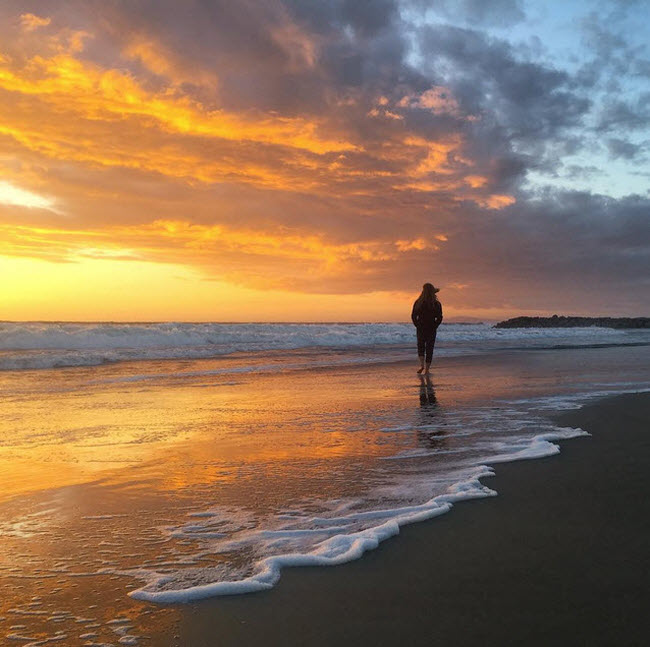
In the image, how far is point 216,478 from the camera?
4.39m

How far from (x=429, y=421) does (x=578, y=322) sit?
240 ft

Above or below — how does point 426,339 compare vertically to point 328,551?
above

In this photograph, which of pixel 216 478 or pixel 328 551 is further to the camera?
pixel 216 478

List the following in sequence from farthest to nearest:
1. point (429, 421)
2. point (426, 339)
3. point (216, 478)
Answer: point (426, 339), point (429, 421), point (216, 478)

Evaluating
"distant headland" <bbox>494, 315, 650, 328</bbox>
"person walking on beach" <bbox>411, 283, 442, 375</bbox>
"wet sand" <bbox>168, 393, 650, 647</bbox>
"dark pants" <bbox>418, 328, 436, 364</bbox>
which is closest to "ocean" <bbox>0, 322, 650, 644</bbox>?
"wet sand" <bbox>168, 393, 650, 647</bbox>

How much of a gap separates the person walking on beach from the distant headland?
59552 millimetres

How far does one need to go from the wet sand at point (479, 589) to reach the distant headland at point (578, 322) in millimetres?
70438

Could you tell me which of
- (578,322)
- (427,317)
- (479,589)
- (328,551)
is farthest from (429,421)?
(578,322)

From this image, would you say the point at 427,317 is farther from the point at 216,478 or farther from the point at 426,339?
the point at 216,478

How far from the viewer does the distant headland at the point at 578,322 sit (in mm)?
70312

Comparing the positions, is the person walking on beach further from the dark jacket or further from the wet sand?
the wet sand

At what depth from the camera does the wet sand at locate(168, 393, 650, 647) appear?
2.11 meters

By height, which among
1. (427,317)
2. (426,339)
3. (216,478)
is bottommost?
(216,478)

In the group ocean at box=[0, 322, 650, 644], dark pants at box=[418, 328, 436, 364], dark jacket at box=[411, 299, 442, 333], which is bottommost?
ocean at box=[0, 322, 650, 644]
